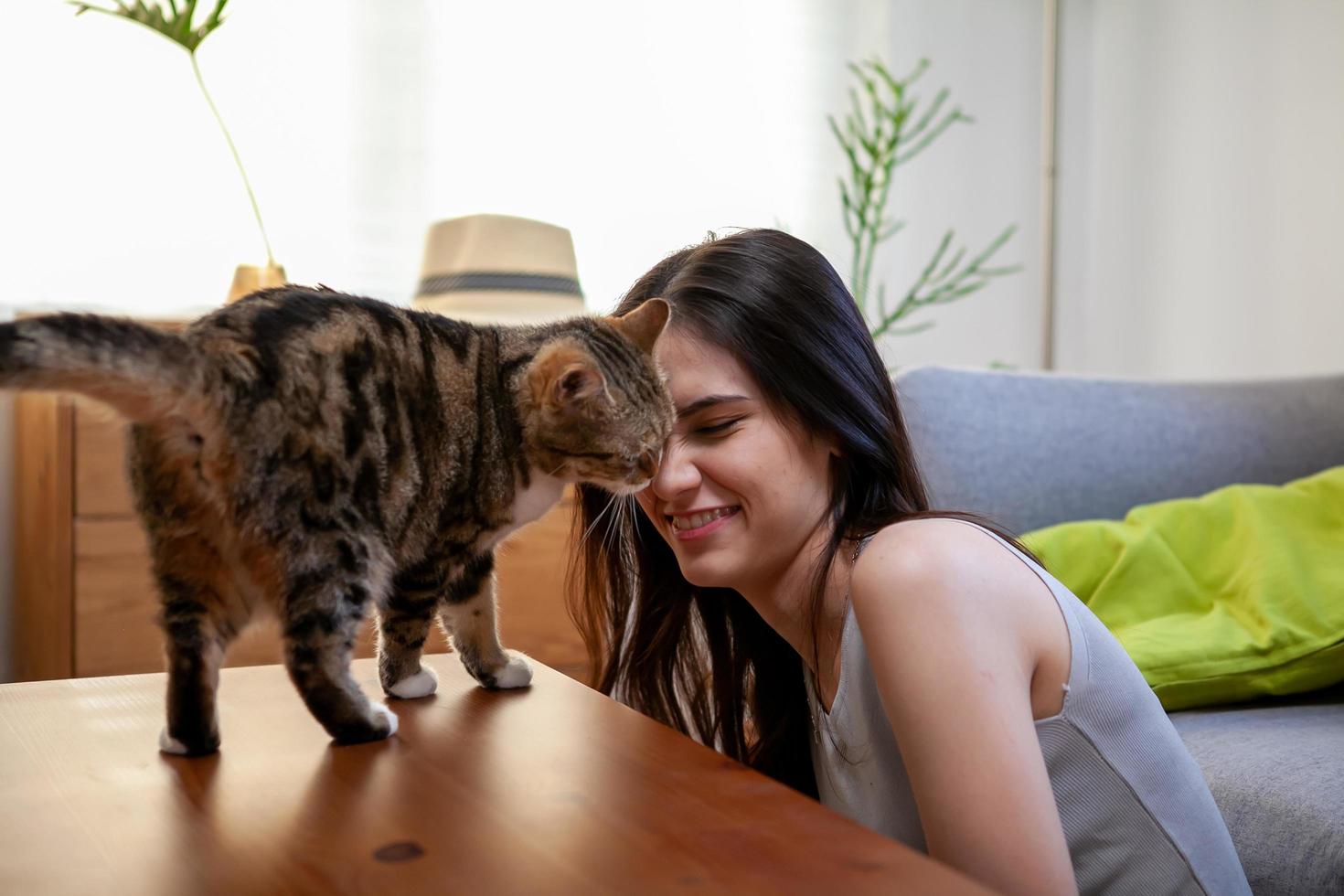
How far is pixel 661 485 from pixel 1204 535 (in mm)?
1083

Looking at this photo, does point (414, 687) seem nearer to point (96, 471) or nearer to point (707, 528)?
point (707, 528)

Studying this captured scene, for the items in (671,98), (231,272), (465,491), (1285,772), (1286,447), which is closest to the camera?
(465,491)

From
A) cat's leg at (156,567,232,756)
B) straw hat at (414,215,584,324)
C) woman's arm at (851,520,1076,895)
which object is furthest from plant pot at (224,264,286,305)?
woman's arm at (851,520,1076,895)

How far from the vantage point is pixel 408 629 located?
2.80 feet

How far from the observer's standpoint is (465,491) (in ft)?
2.72

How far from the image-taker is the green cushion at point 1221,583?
4.75ft

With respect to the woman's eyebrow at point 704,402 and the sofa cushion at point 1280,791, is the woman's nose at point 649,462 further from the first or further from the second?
the sofa cushion at point 1280,791

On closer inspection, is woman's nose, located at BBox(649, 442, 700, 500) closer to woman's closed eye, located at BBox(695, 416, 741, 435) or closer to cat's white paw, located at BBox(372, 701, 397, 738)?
woman's closed eye, located at BBox(695, 416, 741, 435)

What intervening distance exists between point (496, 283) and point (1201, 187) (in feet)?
6.51

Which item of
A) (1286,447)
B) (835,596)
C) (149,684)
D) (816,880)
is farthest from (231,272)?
(816,880)

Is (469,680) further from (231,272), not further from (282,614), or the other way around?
(231,272)

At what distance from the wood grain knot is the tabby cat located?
0.63 feet

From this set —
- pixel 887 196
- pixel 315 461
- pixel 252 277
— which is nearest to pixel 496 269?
pixel 252 277

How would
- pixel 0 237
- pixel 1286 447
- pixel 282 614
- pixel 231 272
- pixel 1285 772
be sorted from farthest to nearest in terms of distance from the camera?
pixel 231 272 < pixel 0 237 < pixel 1286 447 < pixel 1285 772 < pixel 282 614
